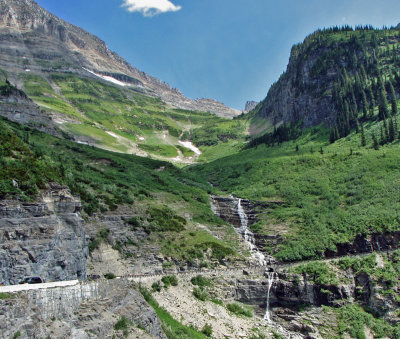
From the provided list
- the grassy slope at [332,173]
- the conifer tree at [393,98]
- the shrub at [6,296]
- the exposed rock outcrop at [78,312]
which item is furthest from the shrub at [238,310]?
the conifer tree at [393,98]

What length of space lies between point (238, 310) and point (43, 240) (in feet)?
87.1

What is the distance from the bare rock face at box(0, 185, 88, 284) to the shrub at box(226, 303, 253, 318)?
1945cm

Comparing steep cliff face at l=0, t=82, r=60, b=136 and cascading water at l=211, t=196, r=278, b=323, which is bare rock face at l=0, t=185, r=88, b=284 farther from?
steep cliff face at l=0, t=82, r=60, b=136

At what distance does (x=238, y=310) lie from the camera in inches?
1764

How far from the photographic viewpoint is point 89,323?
2178cm

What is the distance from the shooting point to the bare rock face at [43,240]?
28156mm

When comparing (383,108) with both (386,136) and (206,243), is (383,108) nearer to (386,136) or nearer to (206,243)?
(386,136)

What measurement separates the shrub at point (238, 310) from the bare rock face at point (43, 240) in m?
19.4

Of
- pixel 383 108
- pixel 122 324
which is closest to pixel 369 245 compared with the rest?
pixel 122 324

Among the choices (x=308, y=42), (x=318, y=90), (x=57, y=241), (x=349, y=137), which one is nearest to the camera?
(x=57, y=241)

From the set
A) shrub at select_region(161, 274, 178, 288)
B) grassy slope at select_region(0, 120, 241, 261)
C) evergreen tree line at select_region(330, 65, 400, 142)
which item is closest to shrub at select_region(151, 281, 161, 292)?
shrub at select_region(161, 274, 178, 288)

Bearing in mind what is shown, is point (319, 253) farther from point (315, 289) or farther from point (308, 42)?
point (308, 42)

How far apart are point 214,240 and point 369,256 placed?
23.7 m

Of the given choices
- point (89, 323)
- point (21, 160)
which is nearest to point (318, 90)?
point (21, 160)
